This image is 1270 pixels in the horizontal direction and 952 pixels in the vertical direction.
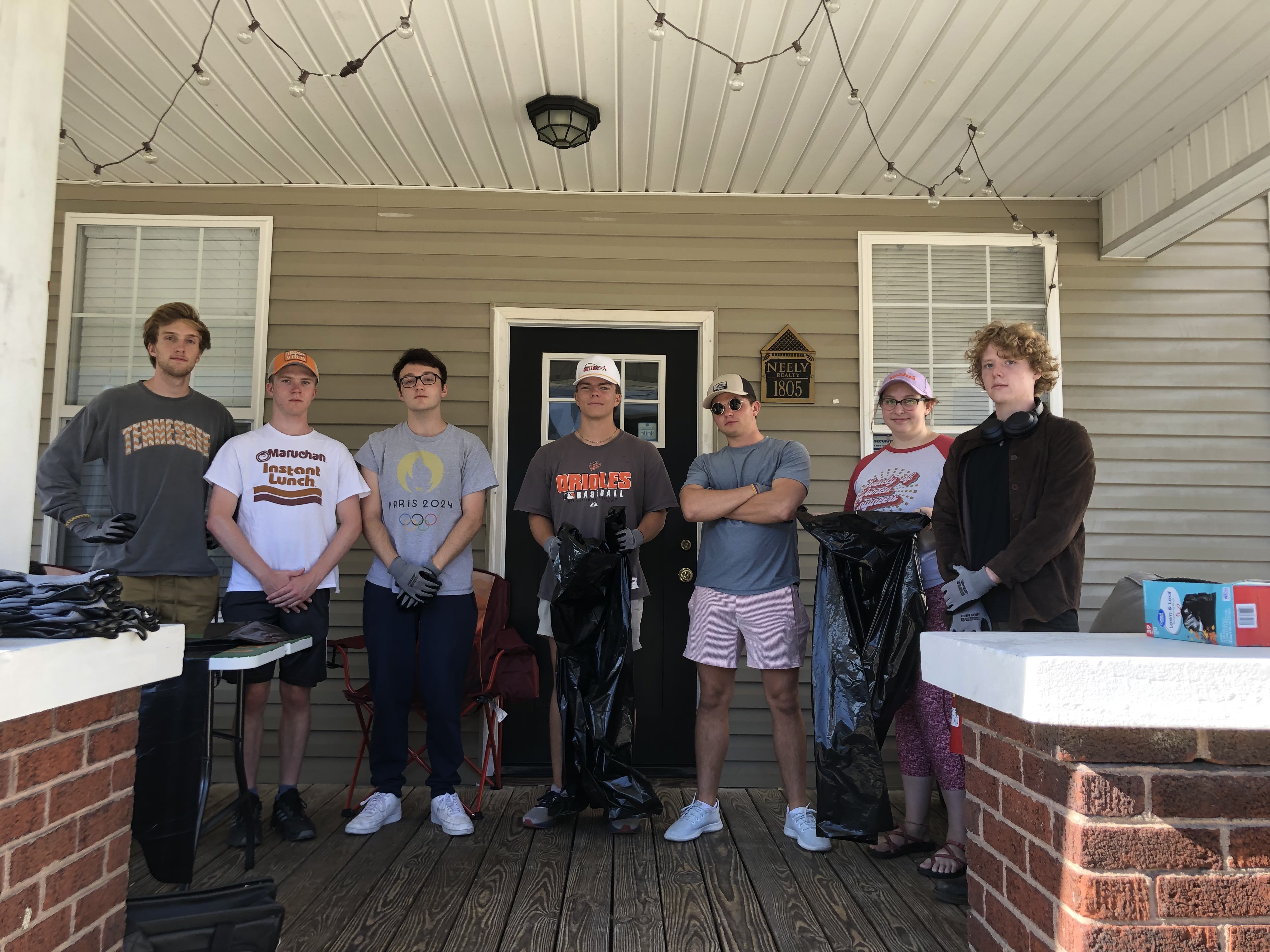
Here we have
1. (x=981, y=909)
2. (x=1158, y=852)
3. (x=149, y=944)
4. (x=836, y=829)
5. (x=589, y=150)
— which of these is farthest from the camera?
(x=589, y=150)

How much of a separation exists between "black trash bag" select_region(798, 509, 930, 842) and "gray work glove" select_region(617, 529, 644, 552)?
2.18 ft

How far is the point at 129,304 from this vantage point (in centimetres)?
384

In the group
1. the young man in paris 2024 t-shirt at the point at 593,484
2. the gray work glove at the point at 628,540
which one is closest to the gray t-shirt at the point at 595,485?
the young man in paris 2024 t-shirt at the point at 593,484

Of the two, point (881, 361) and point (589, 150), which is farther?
point (881, 361)

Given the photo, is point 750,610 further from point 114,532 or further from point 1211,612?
point 114,532

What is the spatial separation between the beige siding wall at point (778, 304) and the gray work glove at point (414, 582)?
777mm

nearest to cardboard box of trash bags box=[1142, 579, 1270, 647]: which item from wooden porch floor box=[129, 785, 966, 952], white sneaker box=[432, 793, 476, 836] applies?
wooden porch floor box=[129, 785, 966, 952]

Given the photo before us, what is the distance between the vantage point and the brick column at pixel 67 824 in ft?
4.16

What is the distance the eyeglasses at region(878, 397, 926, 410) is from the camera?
9.68 ft

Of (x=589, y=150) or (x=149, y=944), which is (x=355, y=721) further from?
(x=589, y=150)

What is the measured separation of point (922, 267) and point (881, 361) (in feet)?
1.62

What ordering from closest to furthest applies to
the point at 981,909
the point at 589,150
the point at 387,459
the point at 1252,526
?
the point at 981,909 < the point at 387,459 < the point at 589,150 < the point at 1252,526

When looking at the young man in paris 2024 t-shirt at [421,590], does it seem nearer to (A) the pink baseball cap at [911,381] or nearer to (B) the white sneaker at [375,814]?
(B) the white sneaker at [375,814]

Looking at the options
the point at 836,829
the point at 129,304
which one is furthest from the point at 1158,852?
the point at 129,304
